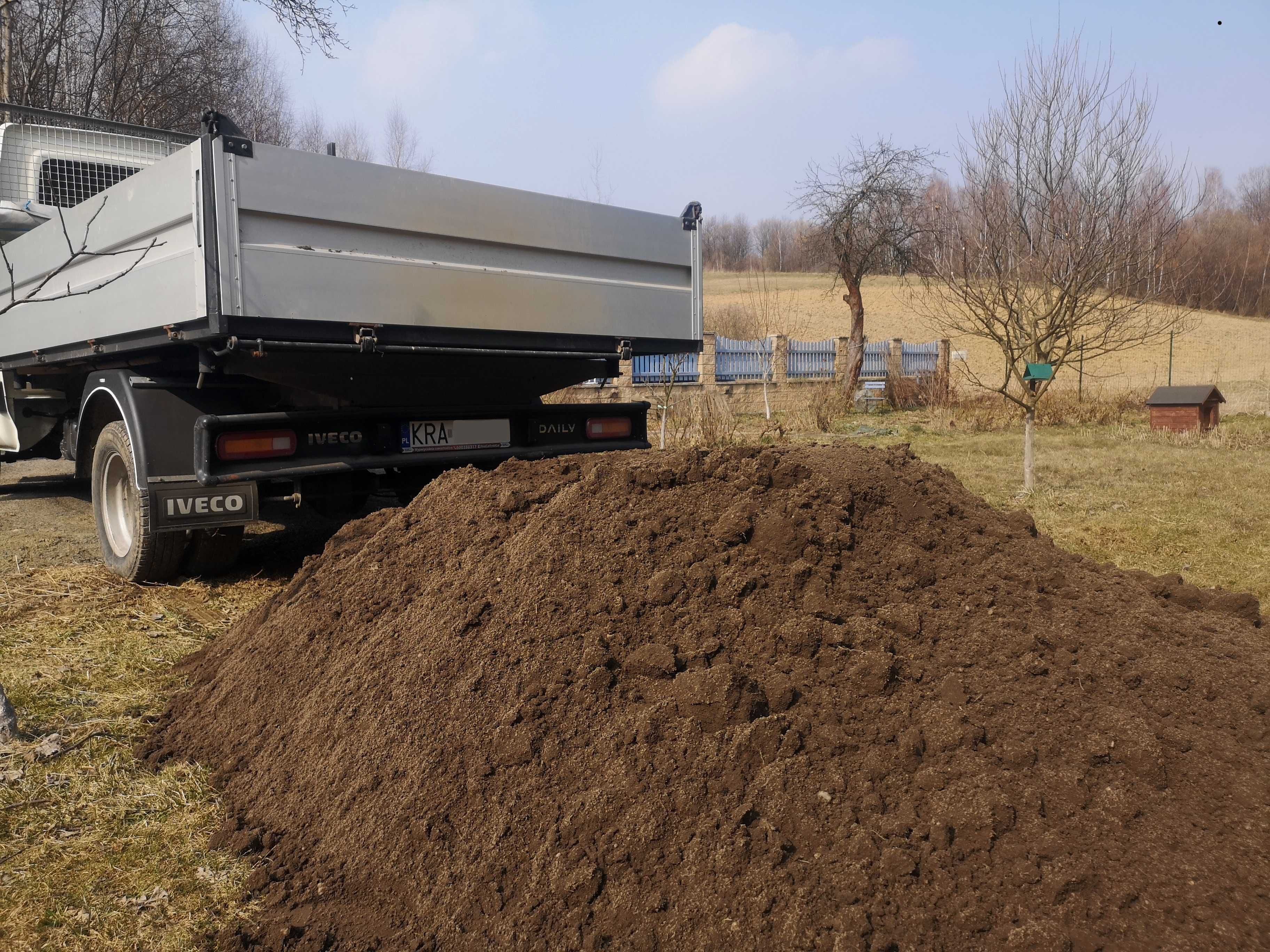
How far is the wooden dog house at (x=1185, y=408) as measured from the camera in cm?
1466

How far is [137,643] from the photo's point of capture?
14.4ft

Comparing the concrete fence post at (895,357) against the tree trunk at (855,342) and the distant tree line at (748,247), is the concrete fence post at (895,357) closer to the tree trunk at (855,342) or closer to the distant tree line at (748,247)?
the tree trunk at (855,342)

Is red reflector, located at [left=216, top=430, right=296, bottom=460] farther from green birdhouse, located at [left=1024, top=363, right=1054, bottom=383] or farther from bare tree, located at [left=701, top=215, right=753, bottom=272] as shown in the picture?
bare tree, located at [left=701, top=215, right=753, bottom=272]

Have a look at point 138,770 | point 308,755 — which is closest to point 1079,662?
point 308,755

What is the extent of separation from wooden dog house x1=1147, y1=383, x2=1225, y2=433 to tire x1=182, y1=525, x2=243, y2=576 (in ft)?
48.2

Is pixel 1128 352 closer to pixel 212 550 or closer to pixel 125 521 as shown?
pixel 212 550

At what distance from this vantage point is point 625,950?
6.81ft

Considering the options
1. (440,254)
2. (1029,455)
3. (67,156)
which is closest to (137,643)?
(440,254)

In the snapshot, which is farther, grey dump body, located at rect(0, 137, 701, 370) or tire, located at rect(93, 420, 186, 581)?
tire, located at rect(93, 420, 186, 581)

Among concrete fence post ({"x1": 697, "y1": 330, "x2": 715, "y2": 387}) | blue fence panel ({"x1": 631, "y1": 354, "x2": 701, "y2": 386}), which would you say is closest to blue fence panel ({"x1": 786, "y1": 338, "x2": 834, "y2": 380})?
concrete fence post ({"x1": 697, "y1": 330, "x2": 715, "y2": 387})

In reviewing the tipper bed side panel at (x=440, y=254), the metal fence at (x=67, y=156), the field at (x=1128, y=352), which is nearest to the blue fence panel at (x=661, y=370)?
the field at (x=1128, y=352)

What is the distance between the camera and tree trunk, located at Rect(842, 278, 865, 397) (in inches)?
934

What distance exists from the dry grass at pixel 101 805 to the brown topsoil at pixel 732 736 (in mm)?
132

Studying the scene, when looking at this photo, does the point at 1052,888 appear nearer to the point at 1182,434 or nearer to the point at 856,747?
the point at 856,747
